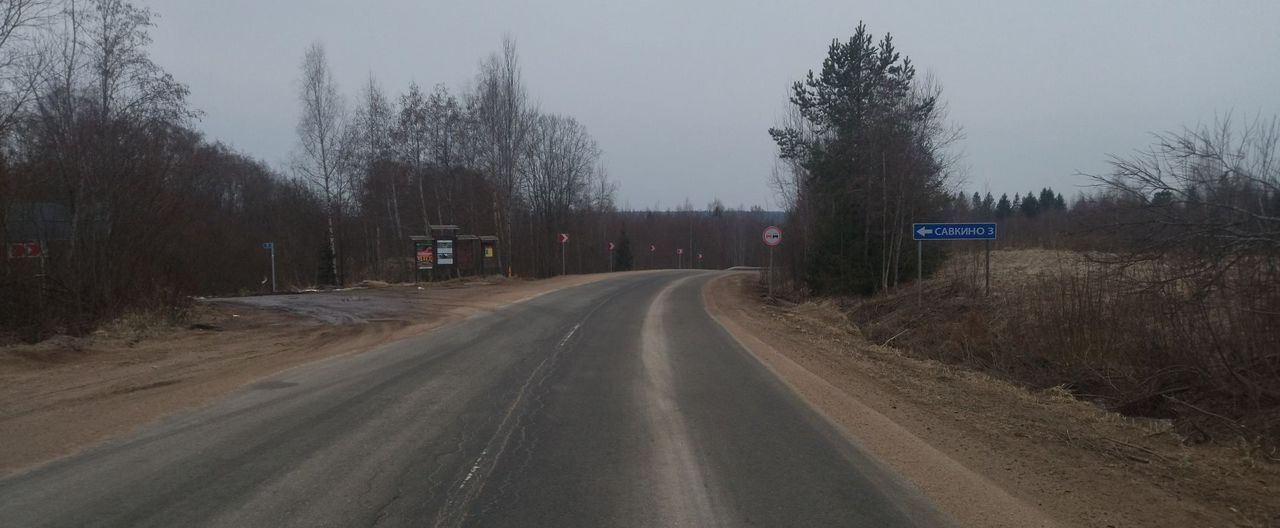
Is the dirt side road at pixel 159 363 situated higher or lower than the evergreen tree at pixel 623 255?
lower

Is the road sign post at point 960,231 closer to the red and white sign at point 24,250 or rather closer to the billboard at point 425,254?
the red and white sign at point 24,250

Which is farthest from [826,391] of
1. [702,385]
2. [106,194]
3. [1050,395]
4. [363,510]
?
[106,194]

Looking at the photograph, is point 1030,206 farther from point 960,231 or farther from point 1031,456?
point 1031,456

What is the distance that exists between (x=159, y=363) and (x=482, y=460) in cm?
854

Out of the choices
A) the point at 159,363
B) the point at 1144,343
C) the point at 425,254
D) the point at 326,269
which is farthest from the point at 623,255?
the point at 1144,343

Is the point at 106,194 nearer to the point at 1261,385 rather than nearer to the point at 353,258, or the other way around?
the point at 1261,385

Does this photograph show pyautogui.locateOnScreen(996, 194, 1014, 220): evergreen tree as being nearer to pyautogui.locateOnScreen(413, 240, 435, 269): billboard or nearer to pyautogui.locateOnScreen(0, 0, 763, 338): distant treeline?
pyautogui.locateOnScreen(0, 0, 763, 338): distant treeline

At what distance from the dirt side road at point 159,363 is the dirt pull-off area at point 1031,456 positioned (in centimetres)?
729

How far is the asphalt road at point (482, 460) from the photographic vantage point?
5.02 m

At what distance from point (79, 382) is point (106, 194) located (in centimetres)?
783

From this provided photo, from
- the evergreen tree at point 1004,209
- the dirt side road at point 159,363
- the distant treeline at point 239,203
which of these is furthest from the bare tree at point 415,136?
the evergreen tree at point 1004,209

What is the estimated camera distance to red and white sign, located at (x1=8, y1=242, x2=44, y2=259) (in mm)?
14133

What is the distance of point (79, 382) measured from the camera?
10.2m

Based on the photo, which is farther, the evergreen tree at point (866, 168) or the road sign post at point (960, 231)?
the evergreen tree at point (866, 168)
